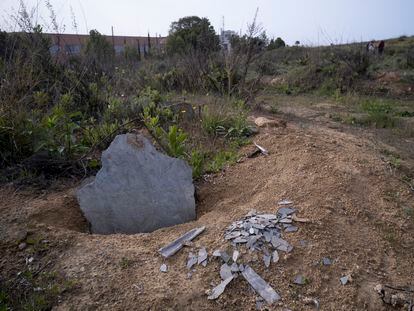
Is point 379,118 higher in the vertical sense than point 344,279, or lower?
higher

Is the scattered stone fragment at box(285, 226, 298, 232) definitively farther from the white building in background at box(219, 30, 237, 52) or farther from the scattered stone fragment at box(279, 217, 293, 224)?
the white building in background at box(219, 30, 237, 52)

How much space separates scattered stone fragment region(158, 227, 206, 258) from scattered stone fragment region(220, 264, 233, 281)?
269mm

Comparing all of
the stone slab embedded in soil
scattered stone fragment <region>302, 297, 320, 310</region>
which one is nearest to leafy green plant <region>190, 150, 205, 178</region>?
the stone slab embedded in soil

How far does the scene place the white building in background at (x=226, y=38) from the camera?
6.33m

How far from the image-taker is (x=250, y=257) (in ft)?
5.95

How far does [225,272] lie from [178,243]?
0.32 m

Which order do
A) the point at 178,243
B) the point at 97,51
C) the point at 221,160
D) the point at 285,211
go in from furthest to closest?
the point at 97,51, the point at 221,160, the point at 285,211, the point at 178,243

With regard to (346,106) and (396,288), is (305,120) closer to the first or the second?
(346,106)

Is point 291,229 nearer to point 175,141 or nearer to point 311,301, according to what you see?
point 311,301

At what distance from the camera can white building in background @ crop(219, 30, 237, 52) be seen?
633cm

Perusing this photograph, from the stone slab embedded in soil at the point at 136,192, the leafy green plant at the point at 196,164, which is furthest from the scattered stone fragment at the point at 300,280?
the leafy green plant at the point at 196,164

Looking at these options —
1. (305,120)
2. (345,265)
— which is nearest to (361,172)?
(345,265)

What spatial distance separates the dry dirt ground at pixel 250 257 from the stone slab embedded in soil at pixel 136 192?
0.54 feet

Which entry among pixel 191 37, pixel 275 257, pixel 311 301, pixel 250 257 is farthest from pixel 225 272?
pixel 191 37
